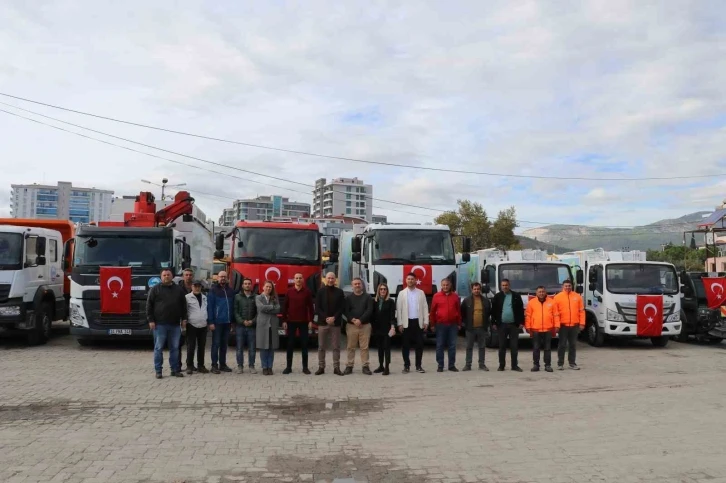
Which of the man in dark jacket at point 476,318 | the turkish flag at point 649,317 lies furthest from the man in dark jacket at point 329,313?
the turkish flag at point 649,317

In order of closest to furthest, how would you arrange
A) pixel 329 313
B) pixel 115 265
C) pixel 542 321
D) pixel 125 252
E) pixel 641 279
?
pixel 329 313 < pixel 542 321 < pixel 115 265 < pixel 125 252 < pixel 641 279

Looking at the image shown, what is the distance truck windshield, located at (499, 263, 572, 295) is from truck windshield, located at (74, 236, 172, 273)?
818cm

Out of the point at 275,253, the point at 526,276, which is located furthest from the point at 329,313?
the point at 526,276

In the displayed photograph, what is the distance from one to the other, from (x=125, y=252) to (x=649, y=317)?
12.4 metres

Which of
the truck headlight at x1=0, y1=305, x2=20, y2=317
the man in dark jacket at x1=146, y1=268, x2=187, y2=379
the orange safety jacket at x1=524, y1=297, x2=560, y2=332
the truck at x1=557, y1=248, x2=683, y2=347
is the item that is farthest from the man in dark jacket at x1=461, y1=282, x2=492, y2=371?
the truck headlight at x1=0, y1=305, x2=20, y2=317

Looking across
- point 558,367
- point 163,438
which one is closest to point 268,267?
point 558,367

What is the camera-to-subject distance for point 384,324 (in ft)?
36.4

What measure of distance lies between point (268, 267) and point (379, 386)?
511cm

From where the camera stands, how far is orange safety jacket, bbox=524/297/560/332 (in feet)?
38.5

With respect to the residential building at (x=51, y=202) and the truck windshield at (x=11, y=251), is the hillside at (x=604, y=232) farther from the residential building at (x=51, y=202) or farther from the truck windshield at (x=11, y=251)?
the residential building at (x=51, y=202)

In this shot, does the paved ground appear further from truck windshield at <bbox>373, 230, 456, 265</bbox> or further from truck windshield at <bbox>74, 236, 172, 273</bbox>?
truck windshield at <bbox>373, 230, 456, 265</bbox>

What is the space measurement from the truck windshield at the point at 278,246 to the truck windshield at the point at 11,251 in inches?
184

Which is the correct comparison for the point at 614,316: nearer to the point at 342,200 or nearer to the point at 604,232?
the point at 604,232

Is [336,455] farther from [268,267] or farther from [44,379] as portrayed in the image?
[268,267]
